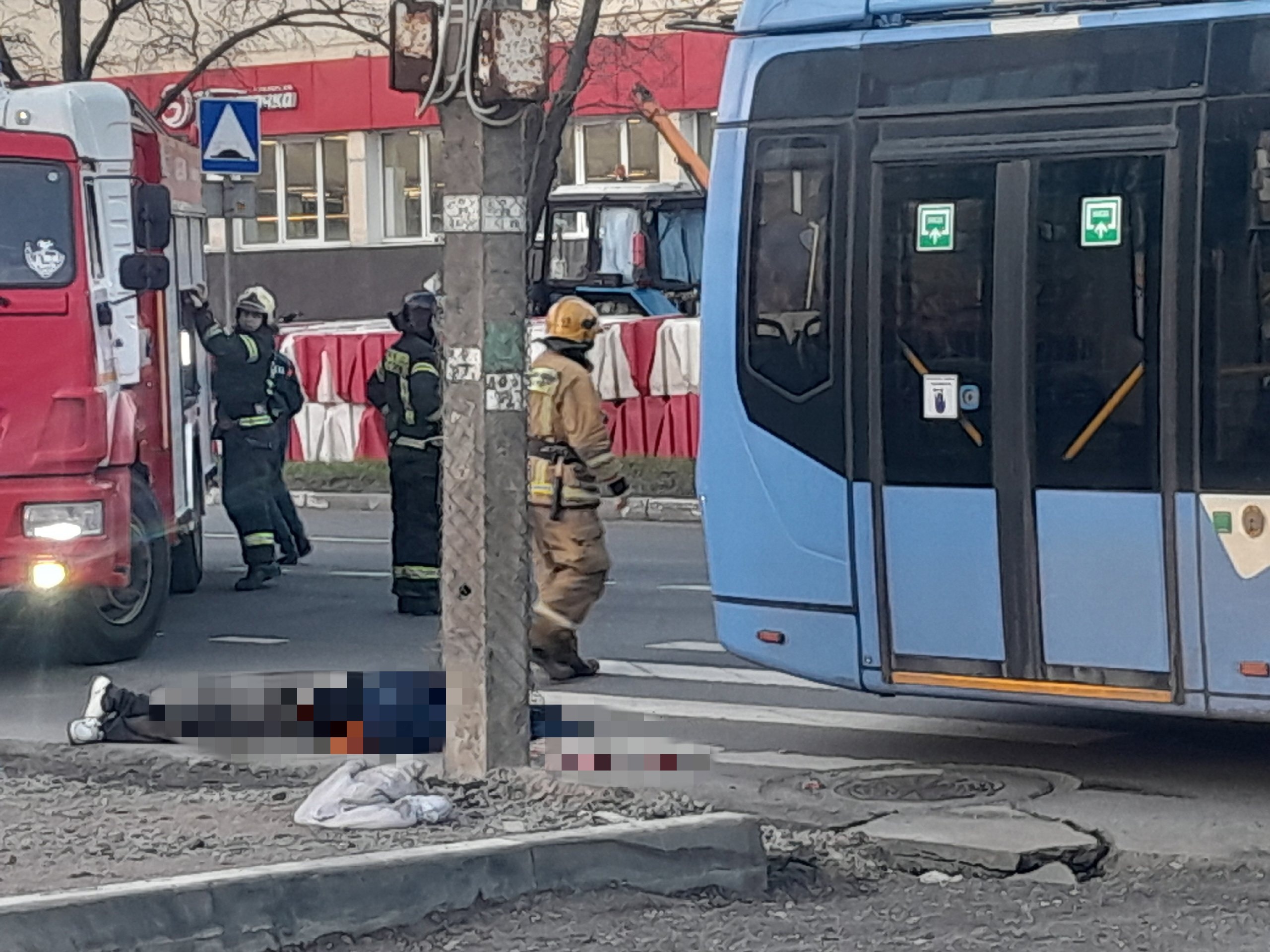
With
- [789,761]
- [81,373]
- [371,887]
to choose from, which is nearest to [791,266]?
[789,761]

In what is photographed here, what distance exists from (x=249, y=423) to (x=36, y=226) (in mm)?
4027

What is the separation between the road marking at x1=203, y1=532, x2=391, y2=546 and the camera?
16.6m

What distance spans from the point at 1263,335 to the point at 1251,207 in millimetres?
410

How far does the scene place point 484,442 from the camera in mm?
6727

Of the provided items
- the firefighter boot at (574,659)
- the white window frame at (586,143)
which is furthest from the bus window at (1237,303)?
the white window frame at (586,143)

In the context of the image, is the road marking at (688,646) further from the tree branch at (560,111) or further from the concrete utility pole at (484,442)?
the tree branch at (560,111)

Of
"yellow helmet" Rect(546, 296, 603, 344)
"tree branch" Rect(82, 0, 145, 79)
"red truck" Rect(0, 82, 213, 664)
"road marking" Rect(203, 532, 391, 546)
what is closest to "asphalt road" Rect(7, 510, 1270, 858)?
"red truck" Rect(0, 82, 213, 664)

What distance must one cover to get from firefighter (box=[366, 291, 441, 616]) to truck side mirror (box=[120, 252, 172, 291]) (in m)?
1.88

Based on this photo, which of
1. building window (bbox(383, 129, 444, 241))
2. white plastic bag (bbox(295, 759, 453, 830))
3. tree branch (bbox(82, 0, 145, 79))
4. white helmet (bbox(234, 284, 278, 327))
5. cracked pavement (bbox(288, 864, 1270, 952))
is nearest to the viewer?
cracked pavement (bbox(288, 864, 1270, 952))

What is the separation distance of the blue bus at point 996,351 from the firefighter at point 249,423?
656 cm

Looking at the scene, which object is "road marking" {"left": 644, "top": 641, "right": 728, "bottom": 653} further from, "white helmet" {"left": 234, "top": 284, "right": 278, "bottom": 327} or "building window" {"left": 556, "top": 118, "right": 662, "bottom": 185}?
"building window" {"left": 556, "top": 118, "right": 662, "bottom": 185}

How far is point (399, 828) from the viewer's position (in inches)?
244

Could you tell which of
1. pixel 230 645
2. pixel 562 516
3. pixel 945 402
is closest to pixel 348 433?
pixel 230 645

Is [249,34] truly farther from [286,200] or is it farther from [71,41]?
[286,200]
